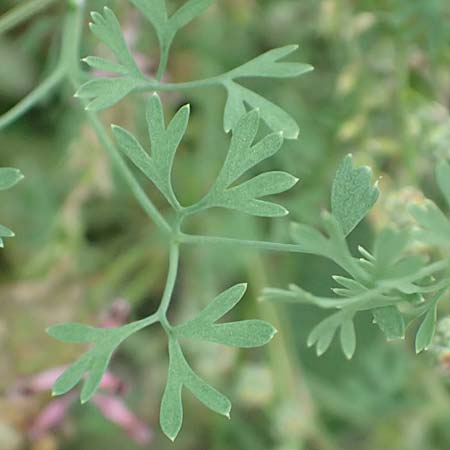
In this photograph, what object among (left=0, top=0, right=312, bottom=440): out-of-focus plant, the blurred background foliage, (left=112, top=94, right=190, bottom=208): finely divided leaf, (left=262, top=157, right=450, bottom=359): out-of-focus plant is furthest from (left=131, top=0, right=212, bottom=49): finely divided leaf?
the blurred background foliage

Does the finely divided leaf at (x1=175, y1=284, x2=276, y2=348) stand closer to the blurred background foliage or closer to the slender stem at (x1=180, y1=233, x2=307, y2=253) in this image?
the slender stem at (x1=180, y1=233, x2=307, y2=253)

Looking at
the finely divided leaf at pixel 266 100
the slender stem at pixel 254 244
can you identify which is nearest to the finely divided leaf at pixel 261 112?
the finely divided leaf at pixel 266 100

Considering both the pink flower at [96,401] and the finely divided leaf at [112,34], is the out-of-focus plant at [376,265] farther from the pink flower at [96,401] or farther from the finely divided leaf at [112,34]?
the pink flower at [96,401]

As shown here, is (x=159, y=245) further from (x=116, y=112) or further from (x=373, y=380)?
(x=373, y=380)

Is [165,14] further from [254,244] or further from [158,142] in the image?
[254,244]

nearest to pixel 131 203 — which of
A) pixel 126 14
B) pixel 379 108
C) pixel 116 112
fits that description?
pixel 116 112

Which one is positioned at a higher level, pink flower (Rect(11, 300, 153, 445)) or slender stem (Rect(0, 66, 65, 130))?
slender stem (Rect(0, 66, 65, 130))
